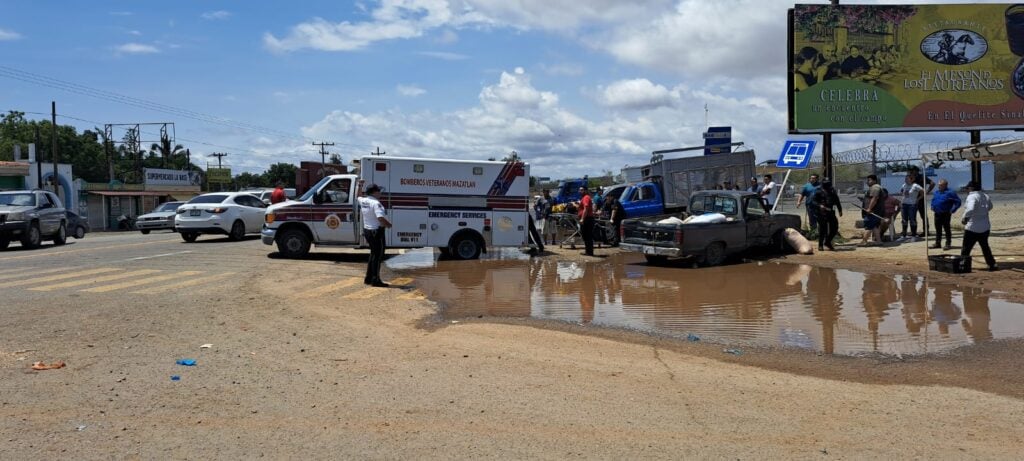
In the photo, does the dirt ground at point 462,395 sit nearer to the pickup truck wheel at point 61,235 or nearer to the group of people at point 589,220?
the group of people at point 589,220

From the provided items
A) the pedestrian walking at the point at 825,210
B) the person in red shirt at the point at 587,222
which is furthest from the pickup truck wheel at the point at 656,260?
Answer: the pedestrian walking at the point at 825,210

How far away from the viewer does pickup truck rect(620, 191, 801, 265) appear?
14.1 meters

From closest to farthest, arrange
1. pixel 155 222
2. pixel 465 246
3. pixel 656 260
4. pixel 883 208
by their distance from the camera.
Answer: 1. pixel 656 260
2. pixel 465 246
3. pixel 883 208
4. pixel 155 222

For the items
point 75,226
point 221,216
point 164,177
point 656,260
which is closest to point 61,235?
point 75,226

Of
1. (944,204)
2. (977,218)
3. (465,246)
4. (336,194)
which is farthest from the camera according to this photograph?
(465,246)

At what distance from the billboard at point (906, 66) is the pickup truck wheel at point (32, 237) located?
2057cm

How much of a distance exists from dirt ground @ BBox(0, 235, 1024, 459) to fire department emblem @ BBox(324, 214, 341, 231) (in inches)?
290

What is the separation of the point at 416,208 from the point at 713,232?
6.36 meters

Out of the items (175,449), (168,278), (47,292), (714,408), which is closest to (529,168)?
(168,278)

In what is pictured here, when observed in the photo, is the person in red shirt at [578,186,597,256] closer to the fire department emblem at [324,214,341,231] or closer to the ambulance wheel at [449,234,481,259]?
the ambulance wheel at [449,234,481,259]

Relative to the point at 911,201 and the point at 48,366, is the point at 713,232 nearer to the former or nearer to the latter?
the point at 911,201

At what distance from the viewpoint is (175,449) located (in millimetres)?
4391

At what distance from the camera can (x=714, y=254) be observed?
47.9 feet

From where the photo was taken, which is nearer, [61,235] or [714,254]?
[714,254]
